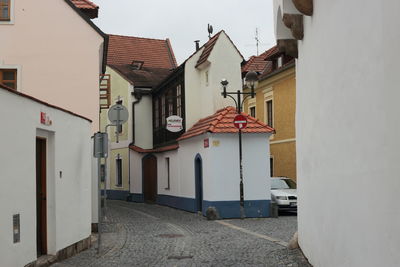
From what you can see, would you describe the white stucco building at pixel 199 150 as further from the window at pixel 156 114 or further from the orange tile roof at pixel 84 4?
the orange tile roof at pixel 84 4

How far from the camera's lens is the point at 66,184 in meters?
10.9

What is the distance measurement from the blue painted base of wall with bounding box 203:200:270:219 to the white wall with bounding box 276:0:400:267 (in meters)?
10.2

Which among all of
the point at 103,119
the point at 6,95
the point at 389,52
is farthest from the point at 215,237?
the point at 103,119

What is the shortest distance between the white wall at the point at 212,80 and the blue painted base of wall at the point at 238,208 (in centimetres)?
494

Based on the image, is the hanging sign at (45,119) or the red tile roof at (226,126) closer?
the hanging sign at (45,119)

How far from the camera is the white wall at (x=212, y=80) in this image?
2366 cm

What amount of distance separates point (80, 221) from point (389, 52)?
858 cm

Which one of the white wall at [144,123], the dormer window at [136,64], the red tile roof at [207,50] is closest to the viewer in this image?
the red tile roof at [207,50]

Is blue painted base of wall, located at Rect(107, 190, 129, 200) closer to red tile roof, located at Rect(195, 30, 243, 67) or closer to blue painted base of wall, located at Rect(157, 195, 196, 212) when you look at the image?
blue painted base of wall, located at Rect(157, 195, 196, 212)

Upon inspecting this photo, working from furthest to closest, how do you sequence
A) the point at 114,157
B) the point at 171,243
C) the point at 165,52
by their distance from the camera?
1. the point at 165,52
2. the point at 114,157
3. the point at 171,243

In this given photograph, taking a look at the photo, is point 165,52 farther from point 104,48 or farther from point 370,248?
Answer: point 370,248

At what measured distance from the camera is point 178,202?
81.2 feet

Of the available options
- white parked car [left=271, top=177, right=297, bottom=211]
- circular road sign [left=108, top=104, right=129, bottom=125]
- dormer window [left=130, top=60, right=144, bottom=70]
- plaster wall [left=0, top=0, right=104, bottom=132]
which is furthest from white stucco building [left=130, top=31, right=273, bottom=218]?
circular road sign [left=108, top=104, right=129, bottom=125]

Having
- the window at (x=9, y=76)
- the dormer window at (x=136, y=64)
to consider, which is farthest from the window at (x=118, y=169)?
the window at (x=9, y=76)
